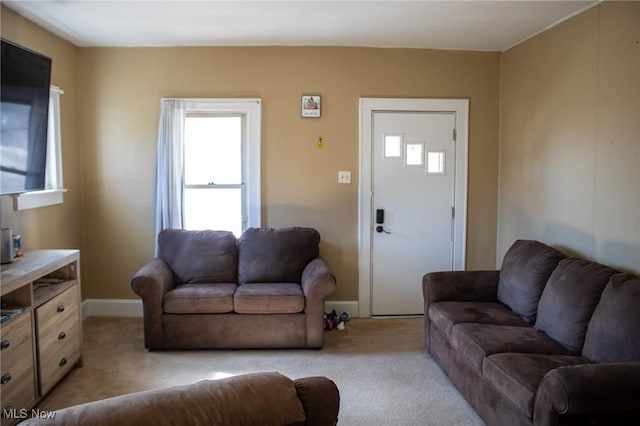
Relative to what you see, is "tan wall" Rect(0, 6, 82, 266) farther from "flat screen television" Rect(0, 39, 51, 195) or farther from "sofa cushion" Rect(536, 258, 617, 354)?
"sofa cushion" Rect(536, 258, 617, 354)

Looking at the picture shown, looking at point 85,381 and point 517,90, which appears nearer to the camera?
point 85,381

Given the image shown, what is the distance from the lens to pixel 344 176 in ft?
14.8

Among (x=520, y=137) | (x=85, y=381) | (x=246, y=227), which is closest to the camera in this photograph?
(x=85, y=381)

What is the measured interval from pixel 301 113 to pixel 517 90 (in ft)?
6.37

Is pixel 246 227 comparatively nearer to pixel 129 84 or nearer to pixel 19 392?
pixel 129 84

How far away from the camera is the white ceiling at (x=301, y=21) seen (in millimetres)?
3311

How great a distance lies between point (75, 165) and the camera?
14.5 feet

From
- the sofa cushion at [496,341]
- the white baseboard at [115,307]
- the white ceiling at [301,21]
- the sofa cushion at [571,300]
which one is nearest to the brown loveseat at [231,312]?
the white baseboard at [115,307]

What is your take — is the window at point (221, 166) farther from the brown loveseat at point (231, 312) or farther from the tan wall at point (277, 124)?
the brown loveseat at point (231, 312)

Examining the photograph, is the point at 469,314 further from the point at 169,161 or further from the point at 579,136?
the point at 169,161

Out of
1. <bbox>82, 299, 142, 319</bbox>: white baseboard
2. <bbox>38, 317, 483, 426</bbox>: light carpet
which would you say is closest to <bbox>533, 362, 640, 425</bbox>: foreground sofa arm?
<bbox>38, 317, 483, 426</bbox>: light carpet

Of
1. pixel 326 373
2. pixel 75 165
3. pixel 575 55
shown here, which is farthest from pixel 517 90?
pixel 75 165

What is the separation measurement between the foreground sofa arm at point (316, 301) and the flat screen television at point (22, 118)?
→ 2.07 metres

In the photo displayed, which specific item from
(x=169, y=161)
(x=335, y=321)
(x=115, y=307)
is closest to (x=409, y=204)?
(x=335, y=321)
